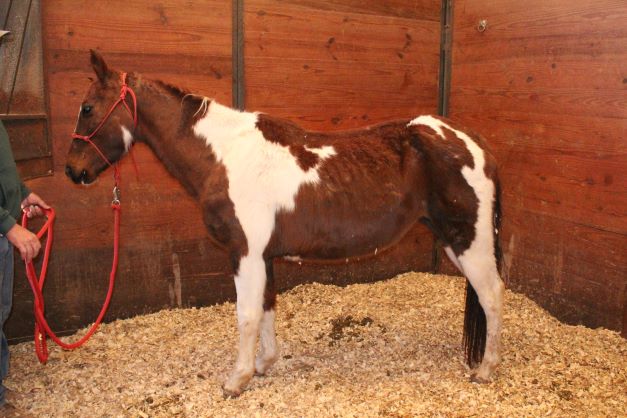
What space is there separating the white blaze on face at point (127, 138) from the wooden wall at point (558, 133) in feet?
7.98

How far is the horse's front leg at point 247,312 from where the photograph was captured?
96.3 inches

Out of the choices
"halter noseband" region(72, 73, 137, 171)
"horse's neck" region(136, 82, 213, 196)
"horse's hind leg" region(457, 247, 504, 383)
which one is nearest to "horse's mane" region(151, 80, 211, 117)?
"horse's neck" region(136, 82, 213, 196)

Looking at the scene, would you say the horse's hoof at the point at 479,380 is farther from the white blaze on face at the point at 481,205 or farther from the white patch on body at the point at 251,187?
the white patch on body at the point at 251,187

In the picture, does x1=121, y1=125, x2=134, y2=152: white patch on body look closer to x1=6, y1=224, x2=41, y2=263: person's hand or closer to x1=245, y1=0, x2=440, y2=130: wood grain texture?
x1=6, y1=224, x2=41, y2=263: person's hand

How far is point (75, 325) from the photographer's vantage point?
10.9ft

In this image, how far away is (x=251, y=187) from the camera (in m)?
2.42

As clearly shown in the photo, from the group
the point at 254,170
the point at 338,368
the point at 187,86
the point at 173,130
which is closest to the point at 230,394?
the point at 338,368

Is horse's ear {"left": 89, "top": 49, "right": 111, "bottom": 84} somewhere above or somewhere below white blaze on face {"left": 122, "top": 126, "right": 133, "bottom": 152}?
above

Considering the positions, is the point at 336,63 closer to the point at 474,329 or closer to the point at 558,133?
the point at 558,133

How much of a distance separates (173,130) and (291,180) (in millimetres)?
620

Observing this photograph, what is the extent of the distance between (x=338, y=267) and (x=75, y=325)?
1.81m

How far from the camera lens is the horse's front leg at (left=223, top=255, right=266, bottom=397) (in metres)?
2.45

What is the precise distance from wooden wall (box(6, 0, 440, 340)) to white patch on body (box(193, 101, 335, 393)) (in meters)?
0.98

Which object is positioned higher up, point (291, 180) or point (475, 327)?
point (291, 180)
